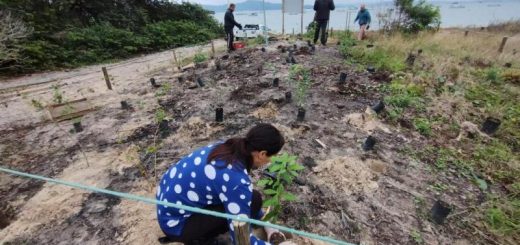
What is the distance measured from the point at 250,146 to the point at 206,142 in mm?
2335

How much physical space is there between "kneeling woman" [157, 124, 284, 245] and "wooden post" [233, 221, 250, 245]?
0.13 m

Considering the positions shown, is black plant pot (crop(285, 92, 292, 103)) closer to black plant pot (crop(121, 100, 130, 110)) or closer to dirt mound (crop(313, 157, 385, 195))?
dirt mound (crop(313, 157, 385, 195))

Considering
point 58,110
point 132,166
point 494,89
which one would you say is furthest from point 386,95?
point 58,110

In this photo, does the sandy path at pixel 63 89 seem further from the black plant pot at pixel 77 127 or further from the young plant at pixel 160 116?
the young plant at pixel 160 116

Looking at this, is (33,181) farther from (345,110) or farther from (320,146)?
(345,110)

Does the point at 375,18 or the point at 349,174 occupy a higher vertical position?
the point at 375,18

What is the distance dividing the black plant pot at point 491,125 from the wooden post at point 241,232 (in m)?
4.26

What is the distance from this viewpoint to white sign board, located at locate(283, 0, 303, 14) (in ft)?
33.3

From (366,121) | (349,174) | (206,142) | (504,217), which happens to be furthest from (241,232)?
(366,121)

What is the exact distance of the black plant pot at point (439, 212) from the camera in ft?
7.87

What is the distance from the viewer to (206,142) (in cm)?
376

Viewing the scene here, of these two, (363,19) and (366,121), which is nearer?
(366,121)

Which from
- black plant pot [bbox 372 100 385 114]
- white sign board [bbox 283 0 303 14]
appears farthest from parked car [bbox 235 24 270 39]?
black plant pot [bbox 372 100 385 114]

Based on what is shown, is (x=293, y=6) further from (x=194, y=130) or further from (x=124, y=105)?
(x=194, y=130)
